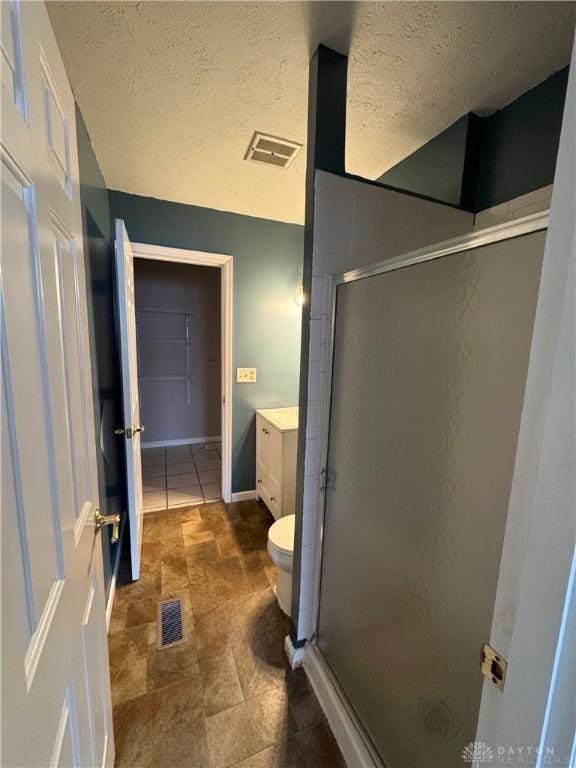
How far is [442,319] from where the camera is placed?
812mm

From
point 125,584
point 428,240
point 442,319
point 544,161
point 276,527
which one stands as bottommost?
point 125,584

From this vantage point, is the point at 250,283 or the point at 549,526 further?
the point at 250,283

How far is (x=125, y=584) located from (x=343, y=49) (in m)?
2.76

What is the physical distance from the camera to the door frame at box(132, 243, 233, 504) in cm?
226

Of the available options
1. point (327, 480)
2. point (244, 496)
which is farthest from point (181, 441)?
point (327, 480)

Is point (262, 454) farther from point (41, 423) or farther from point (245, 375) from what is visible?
point (41, 423)

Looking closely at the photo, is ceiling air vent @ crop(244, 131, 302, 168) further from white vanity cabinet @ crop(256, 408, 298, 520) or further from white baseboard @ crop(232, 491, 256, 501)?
white baseboard @ crop(232, 491, 256, 501)

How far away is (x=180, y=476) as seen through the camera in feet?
10.8

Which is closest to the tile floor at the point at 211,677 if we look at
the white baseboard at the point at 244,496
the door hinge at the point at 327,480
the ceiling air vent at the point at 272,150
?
the white baseboard at the point at 244,496

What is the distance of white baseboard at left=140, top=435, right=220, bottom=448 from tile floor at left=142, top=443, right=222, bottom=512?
0.27 feet

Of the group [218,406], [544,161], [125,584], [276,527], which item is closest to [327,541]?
[276,527]

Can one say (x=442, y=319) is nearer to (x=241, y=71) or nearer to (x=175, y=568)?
(x=241, y=71)

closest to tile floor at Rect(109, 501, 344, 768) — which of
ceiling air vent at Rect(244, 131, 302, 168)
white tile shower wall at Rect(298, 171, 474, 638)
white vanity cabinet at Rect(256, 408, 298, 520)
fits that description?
white tile shower wall at Rect(298, 171, 474, 638)

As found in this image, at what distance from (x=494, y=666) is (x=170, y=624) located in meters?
1.65
